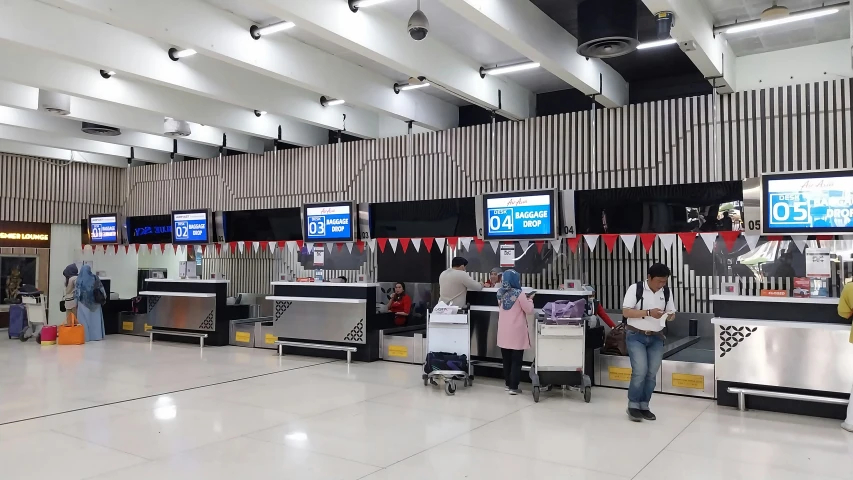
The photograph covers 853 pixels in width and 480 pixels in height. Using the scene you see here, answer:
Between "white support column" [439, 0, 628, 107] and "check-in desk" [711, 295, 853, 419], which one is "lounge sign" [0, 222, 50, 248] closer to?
"white support column" [439, 0, 628, 107]

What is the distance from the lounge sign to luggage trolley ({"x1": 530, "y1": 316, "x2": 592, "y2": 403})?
11.9 m

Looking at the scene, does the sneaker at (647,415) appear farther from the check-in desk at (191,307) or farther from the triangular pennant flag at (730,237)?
the check-in desk at (191,307)

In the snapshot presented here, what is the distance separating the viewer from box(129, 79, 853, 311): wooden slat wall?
7.54m

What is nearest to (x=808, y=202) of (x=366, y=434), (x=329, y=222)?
(x=366, y=434)

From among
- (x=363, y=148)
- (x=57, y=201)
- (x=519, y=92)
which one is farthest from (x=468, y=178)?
(x=57, y=201)

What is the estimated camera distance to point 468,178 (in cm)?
991

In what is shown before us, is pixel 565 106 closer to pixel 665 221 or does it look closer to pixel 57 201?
pixel 665 221

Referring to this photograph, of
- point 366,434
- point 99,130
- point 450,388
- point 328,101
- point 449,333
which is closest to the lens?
point 366,434

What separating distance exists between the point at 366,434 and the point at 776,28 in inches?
249

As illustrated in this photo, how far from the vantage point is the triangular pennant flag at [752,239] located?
638 centimetres

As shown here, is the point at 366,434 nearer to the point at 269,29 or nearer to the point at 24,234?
the point at 269,29

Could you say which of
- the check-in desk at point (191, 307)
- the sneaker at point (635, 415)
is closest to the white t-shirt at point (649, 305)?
the sneaker at point (635, 415)

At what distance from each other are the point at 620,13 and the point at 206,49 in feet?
13.7

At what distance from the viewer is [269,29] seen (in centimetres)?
672
